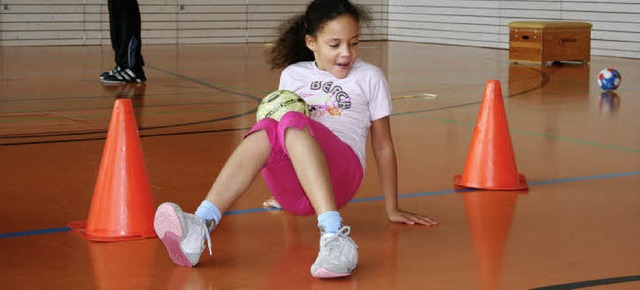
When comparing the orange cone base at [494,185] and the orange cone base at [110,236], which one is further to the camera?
the orange cone base at [494,185]

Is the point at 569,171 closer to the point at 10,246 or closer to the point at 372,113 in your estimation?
the point at 372,113

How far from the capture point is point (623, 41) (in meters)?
12.8

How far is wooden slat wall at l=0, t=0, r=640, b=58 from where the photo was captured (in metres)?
13.1

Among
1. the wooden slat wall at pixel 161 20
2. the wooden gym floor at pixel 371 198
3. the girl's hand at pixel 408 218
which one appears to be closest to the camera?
the wooden gym floor at pixel 371 198

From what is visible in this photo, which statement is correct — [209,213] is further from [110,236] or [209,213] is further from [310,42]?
[310,42]

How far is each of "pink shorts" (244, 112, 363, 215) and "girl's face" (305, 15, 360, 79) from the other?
25cm

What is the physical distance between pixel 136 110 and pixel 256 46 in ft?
26.4

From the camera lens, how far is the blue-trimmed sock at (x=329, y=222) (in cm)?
286

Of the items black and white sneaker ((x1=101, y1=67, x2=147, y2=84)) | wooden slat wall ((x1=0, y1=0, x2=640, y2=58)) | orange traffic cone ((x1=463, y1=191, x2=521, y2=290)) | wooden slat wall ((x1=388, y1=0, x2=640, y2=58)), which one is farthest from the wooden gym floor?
wooden slat wall ((x1=0, y1=0, x2=640, y2=58))

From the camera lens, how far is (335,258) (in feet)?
9.16

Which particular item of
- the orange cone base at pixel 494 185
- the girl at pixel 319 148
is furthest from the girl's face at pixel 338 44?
the orange cone base at pixel 494 185

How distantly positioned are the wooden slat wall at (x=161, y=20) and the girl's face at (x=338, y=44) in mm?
A: 11234

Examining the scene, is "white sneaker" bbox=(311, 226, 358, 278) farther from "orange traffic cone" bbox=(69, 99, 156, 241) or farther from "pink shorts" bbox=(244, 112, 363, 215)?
"orange traffic cone" bbox=(69, 99, 156, 241)

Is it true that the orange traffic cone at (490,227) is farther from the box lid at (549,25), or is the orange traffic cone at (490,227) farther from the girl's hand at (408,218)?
the box lid at (549,25)
